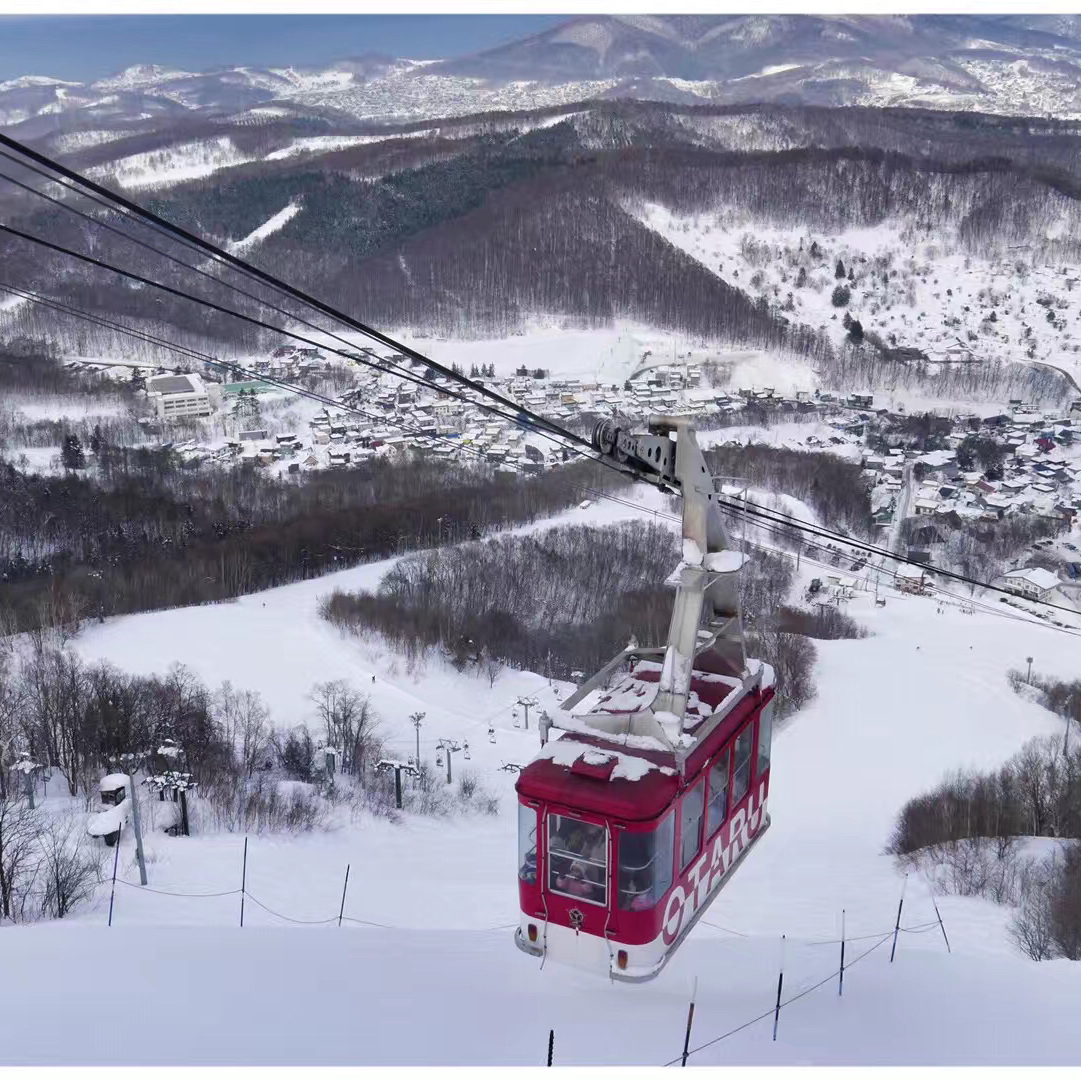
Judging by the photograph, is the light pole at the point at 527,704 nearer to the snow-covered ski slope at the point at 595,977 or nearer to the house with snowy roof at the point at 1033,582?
the snow-covered ski slope at the point at 595,977

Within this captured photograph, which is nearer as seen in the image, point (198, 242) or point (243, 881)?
point (198, 242)

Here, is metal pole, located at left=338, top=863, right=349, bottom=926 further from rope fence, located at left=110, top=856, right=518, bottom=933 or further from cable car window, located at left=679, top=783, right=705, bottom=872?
cable car window, located at left=679, top=783, right=705, bottom=872

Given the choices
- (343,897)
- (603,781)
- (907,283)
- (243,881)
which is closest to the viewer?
(603,781)

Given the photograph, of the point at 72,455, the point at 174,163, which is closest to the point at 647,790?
the point at 72,455

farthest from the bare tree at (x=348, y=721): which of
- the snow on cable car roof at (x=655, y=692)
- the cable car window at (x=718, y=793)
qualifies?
the cable car window at (x=718, y=793)

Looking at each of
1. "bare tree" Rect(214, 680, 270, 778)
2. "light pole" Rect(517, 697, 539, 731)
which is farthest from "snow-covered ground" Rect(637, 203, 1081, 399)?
"bare tree" Rect(214, 680, 270, 778)

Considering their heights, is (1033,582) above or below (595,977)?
below

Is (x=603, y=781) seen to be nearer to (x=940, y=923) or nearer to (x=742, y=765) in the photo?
(x=742, y=765)
